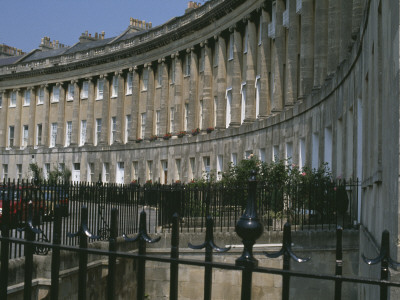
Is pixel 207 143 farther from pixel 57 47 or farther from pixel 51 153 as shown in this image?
pixel 57 47

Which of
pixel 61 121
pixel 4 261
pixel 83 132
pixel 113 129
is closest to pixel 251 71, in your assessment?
pixel 113 129

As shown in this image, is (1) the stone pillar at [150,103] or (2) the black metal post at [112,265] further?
(1) the stone pillar at [150,103]

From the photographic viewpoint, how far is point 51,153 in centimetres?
6469

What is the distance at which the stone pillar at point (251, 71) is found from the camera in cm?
3956

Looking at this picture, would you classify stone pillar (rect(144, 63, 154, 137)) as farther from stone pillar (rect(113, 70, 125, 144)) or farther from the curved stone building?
stone pillar (rect(113, 70, 125, 144))

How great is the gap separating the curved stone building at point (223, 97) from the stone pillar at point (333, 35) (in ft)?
0.18

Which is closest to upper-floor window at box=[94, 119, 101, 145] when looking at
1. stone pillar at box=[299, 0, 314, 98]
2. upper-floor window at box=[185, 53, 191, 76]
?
upper-floor window at box=[185, 53, 191, 76]

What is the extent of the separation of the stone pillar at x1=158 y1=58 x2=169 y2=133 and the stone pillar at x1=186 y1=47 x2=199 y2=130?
14.7ft

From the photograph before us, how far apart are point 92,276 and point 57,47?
230 feet

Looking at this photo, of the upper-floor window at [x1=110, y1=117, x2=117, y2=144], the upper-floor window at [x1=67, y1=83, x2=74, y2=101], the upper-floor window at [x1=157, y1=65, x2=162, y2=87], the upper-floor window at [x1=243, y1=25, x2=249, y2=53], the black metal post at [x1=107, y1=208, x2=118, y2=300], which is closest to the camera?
the black metal post at [x1=107, y1=208, x2=118, y2=300]

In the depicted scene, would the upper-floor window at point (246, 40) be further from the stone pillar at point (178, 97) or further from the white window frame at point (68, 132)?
the white window frame at point (68, 132)

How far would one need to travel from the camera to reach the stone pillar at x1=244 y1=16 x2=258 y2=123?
3956 centimetres

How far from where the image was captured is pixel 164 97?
175 feet

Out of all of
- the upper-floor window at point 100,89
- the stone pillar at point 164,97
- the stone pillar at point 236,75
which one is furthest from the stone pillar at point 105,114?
the stone pillar at point 236,75
